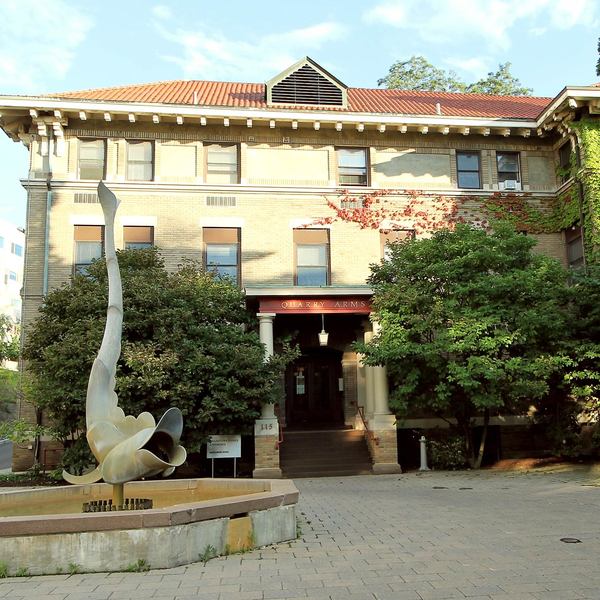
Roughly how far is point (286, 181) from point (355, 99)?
19.6ft

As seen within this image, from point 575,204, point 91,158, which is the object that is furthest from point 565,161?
point 91,158

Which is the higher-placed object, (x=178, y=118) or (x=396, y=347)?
(x=178, y=118)

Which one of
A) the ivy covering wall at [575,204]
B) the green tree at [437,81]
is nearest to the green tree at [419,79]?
the green tree at [437,81]

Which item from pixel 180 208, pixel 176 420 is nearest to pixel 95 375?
pixel 176 420

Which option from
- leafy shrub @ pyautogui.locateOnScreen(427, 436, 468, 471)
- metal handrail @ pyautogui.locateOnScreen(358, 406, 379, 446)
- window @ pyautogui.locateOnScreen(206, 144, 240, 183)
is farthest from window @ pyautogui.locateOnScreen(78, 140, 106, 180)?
leafy shrub @ pyautogui.locateOnScreen(427, 436, 468, 471)

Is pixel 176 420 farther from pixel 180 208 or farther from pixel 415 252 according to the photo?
pixel 180 208

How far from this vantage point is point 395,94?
2553 centimetres

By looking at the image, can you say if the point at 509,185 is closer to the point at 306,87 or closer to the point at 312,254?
the point at 312,254

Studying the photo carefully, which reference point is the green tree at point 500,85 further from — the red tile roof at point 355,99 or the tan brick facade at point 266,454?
the tan brick facade at point 266,454

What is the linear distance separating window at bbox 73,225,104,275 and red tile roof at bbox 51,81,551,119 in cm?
413

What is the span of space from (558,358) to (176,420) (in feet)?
35.3

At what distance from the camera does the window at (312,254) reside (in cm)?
1988

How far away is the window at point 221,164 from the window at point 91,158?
3.44m

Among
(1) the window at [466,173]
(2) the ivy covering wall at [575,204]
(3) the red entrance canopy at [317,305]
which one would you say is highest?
(1) the window at [466,173]
